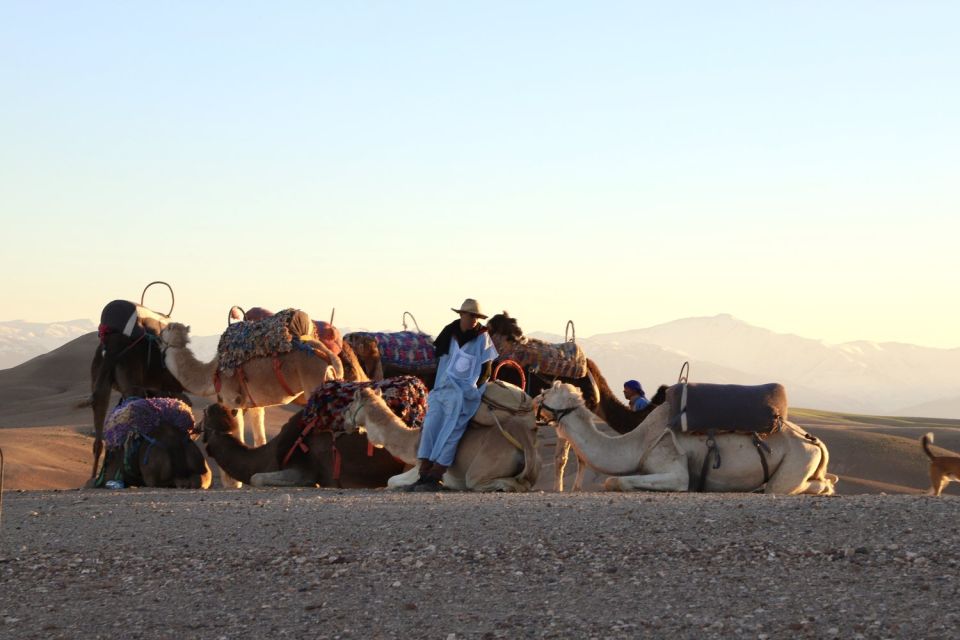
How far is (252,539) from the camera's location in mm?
7930

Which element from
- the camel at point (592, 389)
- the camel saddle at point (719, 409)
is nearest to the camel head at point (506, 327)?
the camel at point (592, 389)

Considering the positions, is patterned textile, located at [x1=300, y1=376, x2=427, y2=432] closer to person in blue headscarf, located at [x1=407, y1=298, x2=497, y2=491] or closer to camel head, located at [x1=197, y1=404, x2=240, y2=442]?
person in blue headscarf, located at [x1=407, y1=298, x2=497, y2=491]

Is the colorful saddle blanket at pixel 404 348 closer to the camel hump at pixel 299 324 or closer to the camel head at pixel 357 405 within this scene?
the camel hump at pixel 299 324

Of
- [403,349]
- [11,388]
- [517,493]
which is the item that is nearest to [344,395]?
[517,493]

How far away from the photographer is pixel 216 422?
12.7 meters

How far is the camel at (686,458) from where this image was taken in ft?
36.0

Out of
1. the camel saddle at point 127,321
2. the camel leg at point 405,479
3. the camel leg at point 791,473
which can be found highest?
the camel saddle at point 127,321

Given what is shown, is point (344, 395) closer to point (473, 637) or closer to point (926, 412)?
point (473, 637)

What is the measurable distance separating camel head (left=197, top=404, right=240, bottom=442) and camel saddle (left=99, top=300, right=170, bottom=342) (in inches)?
113

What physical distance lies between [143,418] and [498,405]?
3329mm

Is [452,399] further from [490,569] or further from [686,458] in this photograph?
[490,569]

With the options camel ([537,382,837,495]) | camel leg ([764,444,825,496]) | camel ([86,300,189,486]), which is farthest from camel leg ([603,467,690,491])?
camel ([86,300,189,486])

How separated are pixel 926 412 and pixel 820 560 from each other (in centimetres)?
16848

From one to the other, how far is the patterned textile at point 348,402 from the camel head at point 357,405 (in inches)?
4.4
